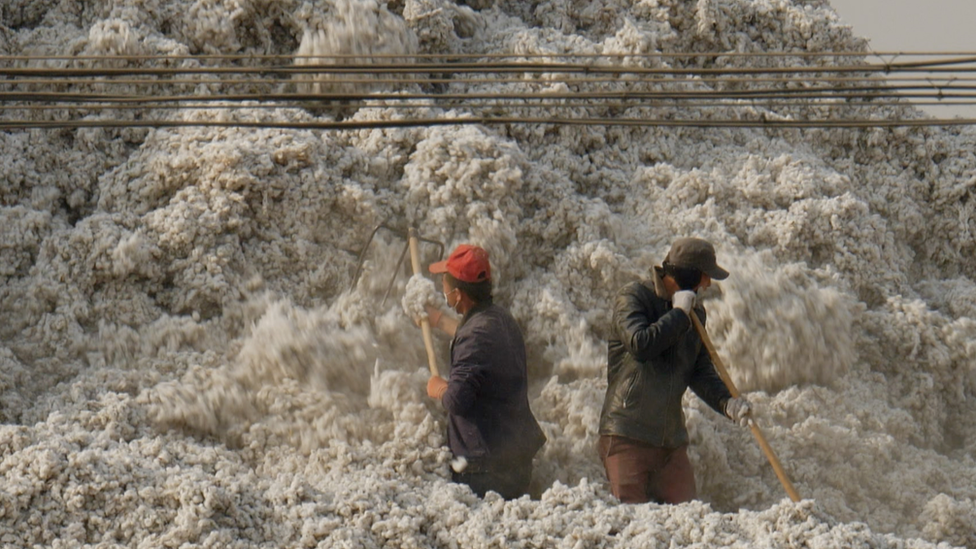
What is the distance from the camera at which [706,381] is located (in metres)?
4.84

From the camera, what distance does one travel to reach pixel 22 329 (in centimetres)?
512

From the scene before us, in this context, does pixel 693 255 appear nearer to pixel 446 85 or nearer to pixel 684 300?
pixel 684 300

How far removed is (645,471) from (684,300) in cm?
70

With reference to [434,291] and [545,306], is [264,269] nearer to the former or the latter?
[434,291]

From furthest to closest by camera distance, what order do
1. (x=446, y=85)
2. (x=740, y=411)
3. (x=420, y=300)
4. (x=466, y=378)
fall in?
(x=446, y=85) < (x=420, y=300) < (x=740, y=411) < (x=466, y=378)

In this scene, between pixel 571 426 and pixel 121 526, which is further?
pixel 571 426

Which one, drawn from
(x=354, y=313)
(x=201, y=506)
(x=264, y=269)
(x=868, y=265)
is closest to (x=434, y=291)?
(x=354, y=313)

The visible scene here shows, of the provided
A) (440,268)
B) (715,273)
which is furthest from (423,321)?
(715,273)

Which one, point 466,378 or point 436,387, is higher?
point 466,378

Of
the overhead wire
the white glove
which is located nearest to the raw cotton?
the overhead wire

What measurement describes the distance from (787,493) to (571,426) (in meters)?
0.95

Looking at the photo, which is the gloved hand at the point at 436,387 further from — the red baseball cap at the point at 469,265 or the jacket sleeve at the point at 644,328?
the jacket sleeve at the point at 644,328

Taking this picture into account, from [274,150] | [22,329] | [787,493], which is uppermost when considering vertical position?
[274,150]

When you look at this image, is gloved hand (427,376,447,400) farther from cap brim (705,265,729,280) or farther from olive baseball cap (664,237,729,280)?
cap brim (705,265,729,280)
